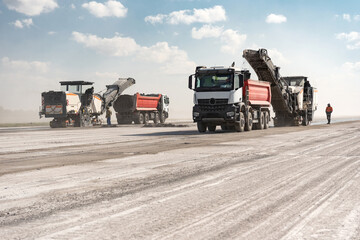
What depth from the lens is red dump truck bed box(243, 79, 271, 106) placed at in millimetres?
24441

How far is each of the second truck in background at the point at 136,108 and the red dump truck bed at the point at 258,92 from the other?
48.2 ft

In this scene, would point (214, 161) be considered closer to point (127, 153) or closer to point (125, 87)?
point (127, 153)

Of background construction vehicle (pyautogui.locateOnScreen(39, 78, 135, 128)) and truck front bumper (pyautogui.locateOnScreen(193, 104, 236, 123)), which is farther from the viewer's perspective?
background construction vehicle (pyautogui.locateOnScreen(39, 78, 135, 128))

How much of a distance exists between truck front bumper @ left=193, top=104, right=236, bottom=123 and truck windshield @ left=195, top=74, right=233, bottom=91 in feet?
2.98

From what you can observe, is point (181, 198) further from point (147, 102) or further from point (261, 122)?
point (147, 102)

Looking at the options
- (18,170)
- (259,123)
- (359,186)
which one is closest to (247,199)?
(359,186)

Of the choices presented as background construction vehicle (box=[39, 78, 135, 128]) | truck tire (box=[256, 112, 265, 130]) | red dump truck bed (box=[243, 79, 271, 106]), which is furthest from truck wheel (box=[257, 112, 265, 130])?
background construction vehicle (box=[39, 78, 135, 128])

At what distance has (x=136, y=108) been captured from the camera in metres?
39.6

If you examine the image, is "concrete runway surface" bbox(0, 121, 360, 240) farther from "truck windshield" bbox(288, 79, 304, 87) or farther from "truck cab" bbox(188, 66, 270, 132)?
"truck windshield" bbox(288, 79, 304, 87)

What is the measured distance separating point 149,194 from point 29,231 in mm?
2197

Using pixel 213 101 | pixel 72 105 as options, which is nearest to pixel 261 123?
pixel 213 101

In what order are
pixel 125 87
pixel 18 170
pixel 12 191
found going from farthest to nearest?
pixel 125 87 < pixel 18 170 < pixel 12 191

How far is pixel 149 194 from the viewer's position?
21.8 ft

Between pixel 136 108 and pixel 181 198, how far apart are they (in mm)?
33539
